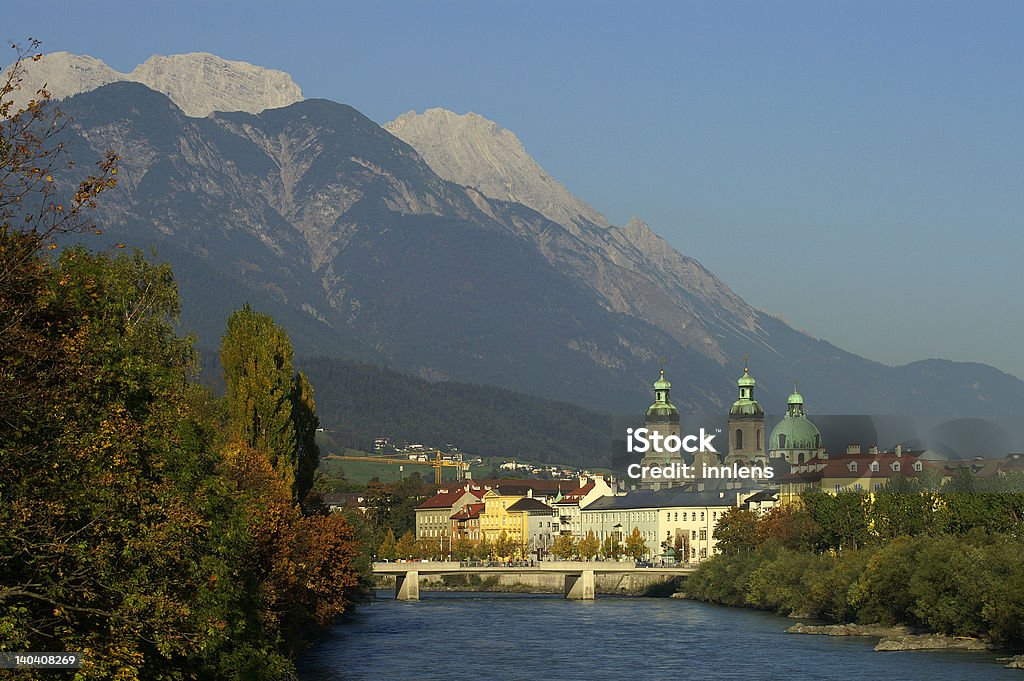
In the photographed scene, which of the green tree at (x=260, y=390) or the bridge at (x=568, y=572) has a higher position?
the green tree at (x=260, y=390)

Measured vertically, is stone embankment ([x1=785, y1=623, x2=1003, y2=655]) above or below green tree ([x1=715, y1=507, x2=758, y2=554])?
below

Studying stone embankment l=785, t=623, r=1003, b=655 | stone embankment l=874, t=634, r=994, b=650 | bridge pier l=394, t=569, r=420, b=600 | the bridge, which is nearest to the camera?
stone embankment l=785, t=623, r=1003, b=655

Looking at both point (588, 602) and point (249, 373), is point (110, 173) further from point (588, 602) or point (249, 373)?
point (588, 602)

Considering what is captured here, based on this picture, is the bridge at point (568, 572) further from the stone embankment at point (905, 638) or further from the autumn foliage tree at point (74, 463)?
the autumn foliage tree at point (74, 463)

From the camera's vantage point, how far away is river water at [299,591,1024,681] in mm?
87625

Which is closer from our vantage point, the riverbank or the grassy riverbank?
the grassy riverbank

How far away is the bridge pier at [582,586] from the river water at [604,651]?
1044 inches

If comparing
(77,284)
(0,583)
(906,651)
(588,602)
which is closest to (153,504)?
(0,583)

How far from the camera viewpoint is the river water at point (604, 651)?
87.6 metres

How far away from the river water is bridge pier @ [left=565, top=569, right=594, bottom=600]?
26514 mm

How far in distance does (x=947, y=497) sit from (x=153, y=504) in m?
117

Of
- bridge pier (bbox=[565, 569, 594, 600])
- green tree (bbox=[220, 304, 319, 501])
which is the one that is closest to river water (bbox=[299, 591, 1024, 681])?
green tree (bbox=[220, 304, 319, 501])

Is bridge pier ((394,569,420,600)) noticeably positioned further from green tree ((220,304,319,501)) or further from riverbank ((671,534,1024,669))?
green tree ((220,304,319,501))

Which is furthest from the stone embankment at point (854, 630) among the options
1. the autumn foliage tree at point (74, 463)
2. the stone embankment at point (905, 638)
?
the autumn foliage tree at point (74, 463)
